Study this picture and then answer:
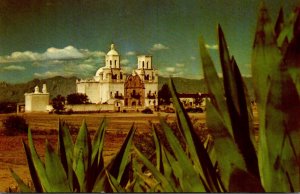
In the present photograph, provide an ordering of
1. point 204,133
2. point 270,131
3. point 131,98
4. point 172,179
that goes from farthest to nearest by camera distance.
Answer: point 131,98, point 204,133, point 172,179, point 270,131

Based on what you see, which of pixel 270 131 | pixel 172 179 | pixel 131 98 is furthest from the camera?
pixel 131 98

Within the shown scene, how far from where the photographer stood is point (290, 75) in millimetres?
2207

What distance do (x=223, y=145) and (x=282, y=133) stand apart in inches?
10.2

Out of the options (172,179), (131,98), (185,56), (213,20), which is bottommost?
(172,179)

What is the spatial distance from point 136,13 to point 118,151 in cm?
82

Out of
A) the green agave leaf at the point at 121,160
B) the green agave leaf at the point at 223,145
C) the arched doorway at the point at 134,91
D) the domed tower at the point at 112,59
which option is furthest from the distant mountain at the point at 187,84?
the green agave leaf at the point at 223,145

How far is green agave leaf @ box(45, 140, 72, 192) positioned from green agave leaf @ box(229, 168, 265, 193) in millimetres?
864

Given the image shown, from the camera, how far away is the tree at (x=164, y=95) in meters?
3.07

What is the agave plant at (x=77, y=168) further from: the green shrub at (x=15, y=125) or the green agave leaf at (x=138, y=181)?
the green shrub at (x=15, y=125)

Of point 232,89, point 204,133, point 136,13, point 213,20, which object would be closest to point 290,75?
point 232,89

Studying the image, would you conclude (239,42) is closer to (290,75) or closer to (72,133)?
(290,75)

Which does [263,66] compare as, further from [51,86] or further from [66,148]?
[51,86]

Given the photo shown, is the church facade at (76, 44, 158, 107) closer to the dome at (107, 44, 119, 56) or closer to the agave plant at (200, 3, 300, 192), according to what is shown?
the dome at (107, 44, 119, 56)

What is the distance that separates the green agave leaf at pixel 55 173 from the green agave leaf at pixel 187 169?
63 centimetres
